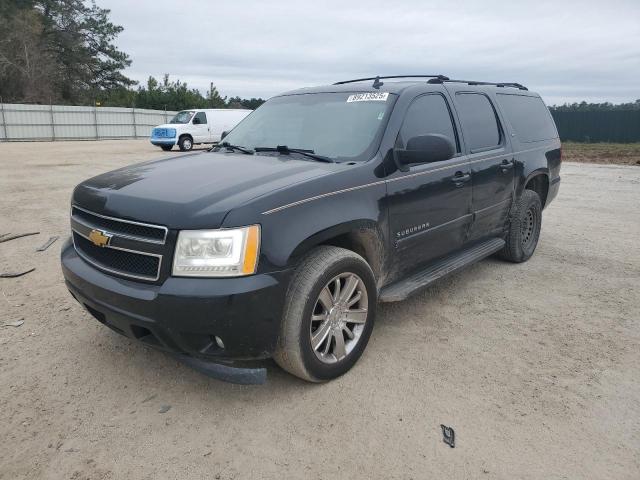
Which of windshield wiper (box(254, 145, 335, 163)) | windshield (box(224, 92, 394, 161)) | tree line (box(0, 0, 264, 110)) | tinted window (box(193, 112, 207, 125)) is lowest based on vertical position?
windshield wiper (box(254, 145, 335, 163))

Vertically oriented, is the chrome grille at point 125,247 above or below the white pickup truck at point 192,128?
below

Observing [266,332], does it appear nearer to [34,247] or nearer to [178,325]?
[178,325]

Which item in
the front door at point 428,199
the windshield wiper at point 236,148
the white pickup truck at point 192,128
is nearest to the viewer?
the front door at point 428,199

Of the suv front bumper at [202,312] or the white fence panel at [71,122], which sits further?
the white fence panel at [71,122]

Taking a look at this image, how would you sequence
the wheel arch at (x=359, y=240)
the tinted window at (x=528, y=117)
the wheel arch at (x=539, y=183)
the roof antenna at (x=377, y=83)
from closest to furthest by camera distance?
the wheel arch at (x=359, y=240) → the roof antenna at (x=377, y=83) → the tinted window at (x=528, y=117) → the wheel arch at (x=539, y=183)

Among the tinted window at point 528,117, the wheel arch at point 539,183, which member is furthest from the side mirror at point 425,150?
the wheel arch at point 539,183

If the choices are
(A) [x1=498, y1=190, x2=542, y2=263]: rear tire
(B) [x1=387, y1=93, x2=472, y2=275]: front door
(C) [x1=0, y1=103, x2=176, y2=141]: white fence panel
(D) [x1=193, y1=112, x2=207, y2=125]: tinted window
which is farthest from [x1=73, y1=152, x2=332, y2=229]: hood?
(C) [x1=0, y1=103, x2=176, y2=141]: white fence panel

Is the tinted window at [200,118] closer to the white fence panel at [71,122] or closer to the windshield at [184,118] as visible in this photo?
the windshield at [184,118]

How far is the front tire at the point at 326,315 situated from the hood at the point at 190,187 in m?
0.51

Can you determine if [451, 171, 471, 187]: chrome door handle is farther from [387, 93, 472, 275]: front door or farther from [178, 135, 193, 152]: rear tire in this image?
[178, 135, 193, 152]: rear tire

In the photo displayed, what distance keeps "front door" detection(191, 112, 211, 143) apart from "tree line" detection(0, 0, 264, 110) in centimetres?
2103

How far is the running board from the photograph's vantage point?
3.42m

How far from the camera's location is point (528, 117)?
5.41 m

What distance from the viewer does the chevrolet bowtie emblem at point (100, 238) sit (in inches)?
109
